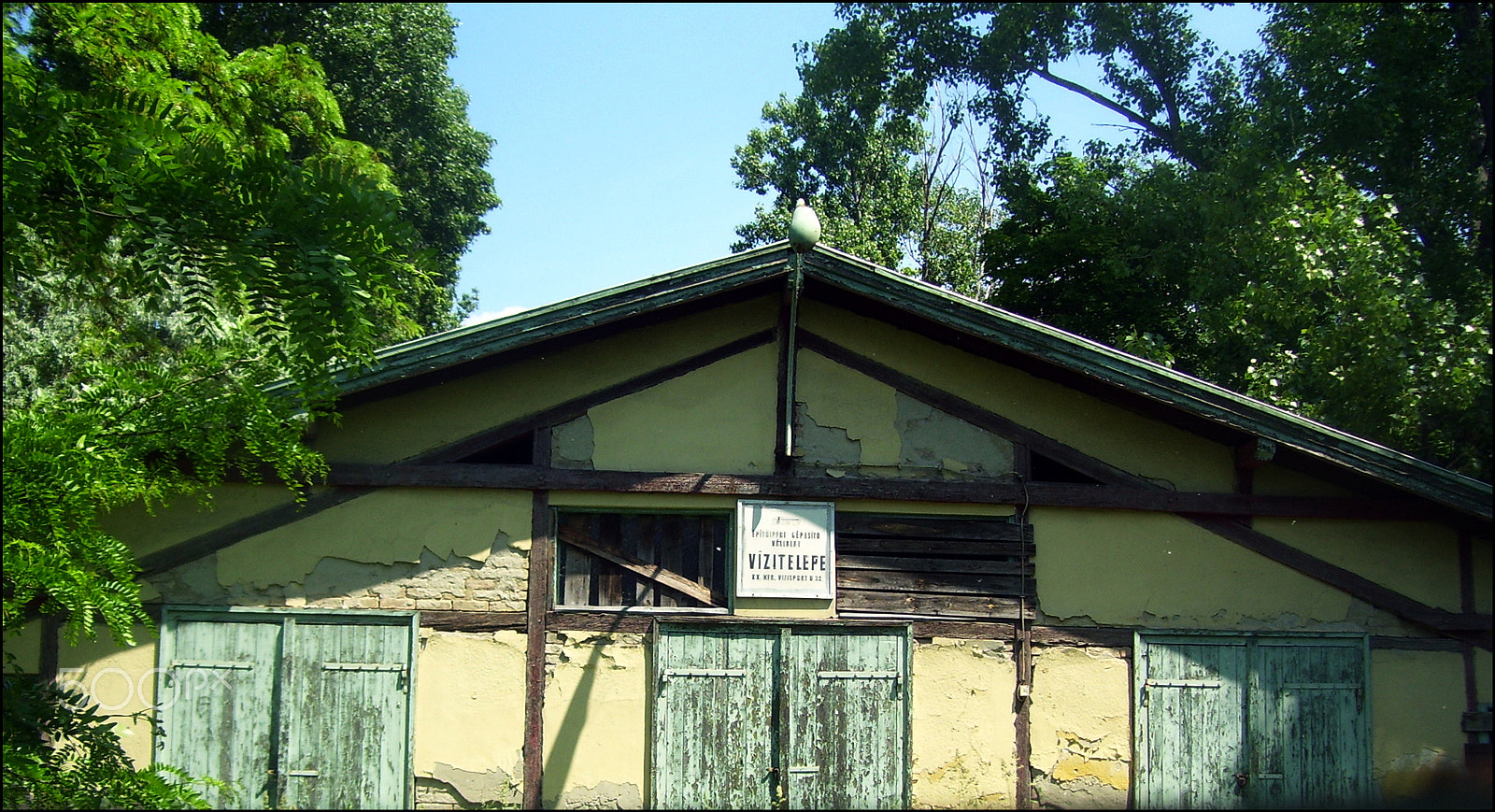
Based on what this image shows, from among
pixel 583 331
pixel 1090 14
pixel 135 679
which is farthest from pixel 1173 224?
pixel 135 679

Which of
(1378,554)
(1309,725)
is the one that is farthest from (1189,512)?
(1309,725)

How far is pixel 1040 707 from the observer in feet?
26.2

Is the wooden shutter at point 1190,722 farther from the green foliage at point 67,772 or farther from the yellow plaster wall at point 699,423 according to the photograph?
the green foliage at point 67,772

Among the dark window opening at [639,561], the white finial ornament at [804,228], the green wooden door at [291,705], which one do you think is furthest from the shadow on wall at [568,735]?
the white finial ornament at [804,228]

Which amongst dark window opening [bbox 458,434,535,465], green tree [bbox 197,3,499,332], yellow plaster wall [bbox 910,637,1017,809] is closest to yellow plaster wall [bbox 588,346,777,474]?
dark window opening [bbox 458,434,535,465]

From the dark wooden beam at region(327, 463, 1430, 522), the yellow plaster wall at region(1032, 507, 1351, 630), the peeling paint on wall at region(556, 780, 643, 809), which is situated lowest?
the peeling paint on wall at region(556, 780, 643, 809)

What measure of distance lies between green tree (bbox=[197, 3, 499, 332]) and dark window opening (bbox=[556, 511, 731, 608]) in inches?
488

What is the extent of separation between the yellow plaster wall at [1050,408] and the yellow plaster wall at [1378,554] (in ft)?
2.06

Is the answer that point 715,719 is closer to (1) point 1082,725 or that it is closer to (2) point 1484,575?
(1) point 1082,725

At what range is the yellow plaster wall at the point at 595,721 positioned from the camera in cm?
758

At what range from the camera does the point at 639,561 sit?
Answer: 797 centimetres

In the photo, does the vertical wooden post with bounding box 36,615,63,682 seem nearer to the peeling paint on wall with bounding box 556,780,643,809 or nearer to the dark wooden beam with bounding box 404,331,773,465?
the dark wooden beam with bounding box 404,331,773,465

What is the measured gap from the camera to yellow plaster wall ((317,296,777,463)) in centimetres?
777

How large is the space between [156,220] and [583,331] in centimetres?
331
